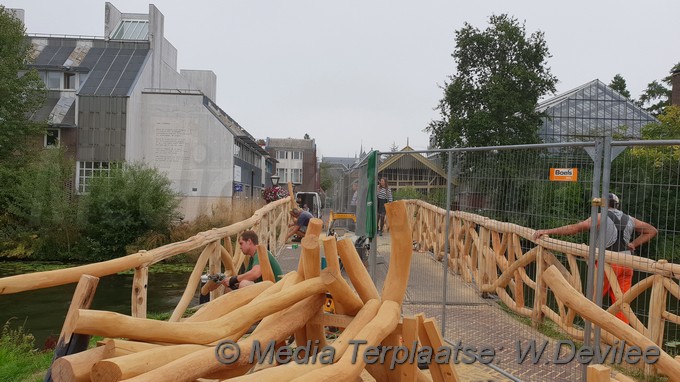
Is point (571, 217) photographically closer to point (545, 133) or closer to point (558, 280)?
point (558, 280)

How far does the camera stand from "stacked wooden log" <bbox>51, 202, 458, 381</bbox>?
7.56 feet

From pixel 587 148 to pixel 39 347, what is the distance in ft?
32.6

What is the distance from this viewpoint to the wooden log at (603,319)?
251 cm

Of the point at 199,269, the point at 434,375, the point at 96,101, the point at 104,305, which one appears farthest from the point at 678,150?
the point at 96,101

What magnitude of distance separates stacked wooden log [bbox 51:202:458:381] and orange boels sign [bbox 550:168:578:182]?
1759mm

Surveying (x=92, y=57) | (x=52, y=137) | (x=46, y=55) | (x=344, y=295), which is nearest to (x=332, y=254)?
(x=344, y=295)

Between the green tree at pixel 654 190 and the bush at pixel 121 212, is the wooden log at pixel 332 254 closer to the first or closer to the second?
the green tree at pixel 654 190

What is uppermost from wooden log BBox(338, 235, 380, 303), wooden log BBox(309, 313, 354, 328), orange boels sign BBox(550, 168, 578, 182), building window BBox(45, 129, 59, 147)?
building window BBox(45, 129, 59, 147)

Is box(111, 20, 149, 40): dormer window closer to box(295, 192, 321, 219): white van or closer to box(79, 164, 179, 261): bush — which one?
box(79, 164, 179, 261): bush

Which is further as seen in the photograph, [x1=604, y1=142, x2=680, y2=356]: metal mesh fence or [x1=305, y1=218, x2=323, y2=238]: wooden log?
[x1=604, y1=142, x2=680, y2=356]: metal mesh fence

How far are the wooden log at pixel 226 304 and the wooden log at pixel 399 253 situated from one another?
2.55 ft

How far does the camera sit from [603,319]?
2.68 m

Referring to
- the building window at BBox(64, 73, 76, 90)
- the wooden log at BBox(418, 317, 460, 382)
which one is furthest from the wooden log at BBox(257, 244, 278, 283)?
the building window at BBox(64, 73, 76, 90)

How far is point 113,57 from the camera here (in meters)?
36.0
